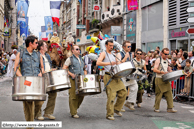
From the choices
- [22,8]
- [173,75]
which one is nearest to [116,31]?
[22,8]

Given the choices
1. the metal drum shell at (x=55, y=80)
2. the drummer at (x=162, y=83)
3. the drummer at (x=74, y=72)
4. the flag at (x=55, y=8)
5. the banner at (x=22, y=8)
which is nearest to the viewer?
the metal drum shell at (x=55, y=80)

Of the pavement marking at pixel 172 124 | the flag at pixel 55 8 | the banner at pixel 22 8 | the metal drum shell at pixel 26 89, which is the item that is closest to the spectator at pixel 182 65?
the pavement marking at pixel 172 124

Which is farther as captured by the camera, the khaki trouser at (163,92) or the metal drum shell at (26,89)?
the khaki trouser at (163,92)

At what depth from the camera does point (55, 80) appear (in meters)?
6.37

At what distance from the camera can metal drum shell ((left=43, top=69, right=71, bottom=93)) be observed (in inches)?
249

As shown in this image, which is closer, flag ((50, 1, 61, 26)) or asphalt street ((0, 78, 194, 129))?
asphalt street ((0, 78, 194, 129))

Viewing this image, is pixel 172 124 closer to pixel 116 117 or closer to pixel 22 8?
pixel 116 117

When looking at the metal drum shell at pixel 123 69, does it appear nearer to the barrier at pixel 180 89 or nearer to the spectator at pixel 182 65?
the barrier at pixel 180 89

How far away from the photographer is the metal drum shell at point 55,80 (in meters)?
6.32

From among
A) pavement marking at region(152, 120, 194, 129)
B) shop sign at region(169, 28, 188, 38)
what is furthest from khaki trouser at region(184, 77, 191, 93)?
shop sign at region(169, 28, 188, 38)

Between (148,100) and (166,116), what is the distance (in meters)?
3.34

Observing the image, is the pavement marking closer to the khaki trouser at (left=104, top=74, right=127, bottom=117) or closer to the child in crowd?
the khaki trouser at (left=104, top=74, right=127, bottom=117)

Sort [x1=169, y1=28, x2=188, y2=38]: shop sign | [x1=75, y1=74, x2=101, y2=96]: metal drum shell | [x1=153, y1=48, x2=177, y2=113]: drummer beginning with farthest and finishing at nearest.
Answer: [x1=169, y1=28, x2=188, y2=38]: shop sign → [x1=153, y1=48, x2=177, y2=113]: drummer → [x1=75, y1=74, x2=101, y2=96]: metal drum shell

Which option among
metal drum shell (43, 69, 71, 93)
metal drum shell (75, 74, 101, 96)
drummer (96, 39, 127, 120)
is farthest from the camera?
drummer (96, 39, 127, 120)
